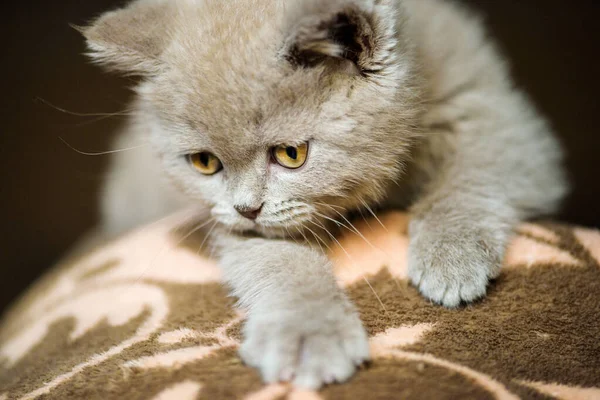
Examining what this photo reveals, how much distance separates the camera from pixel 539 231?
3.51 ft

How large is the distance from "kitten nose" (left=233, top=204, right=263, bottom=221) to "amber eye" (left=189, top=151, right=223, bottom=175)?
0.10m

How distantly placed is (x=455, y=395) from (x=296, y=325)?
0.24m

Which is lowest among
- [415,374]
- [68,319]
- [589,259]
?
[68,319]

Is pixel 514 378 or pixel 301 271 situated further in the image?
pixel 301 271

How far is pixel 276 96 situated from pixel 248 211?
0.22 m

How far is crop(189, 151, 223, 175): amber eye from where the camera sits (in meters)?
1.01

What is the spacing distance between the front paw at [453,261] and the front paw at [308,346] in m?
0.18

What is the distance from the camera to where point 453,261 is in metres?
0.91

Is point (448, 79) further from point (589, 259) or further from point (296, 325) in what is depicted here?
point (296, 325)

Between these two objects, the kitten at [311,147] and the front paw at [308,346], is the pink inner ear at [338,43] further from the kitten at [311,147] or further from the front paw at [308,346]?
the front paw at [308,346]

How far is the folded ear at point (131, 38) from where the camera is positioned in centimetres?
100

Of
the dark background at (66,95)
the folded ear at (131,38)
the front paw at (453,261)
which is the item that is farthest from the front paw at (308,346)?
the dark background at (66,95)

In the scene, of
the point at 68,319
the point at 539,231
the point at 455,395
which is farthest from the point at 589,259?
the point at 68,319

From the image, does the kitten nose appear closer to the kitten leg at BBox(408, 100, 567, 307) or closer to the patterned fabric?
the patterned fabric
